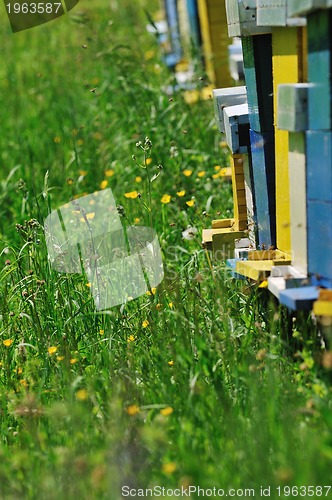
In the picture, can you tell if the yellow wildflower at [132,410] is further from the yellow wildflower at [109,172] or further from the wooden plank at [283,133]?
the yellow wildflower at [109,172]

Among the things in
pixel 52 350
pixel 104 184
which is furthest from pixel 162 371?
pixel 104 184

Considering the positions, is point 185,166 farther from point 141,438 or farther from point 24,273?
point 141,438

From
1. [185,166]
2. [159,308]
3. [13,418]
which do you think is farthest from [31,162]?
[13,418]

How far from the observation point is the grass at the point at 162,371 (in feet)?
7.74

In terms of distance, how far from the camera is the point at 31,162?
548 cm

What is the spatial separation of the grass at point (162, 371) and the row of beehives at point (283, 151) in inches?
7.4

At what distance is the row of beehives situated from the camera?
2.57 m

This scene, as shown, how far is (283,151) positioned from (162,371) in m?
0.91

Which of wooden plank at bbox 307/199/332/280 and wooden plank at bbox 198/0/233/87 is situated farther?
wooden plank at bbox 198/0/233/87

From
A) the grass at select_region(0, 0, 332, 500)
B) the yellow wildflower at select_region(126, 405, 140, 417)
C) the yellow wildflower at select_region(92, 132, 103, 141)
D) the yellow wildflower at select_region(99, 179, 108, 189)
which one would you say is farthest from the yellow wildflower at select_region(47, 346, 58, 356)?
the yellow wildflower at select_region(92, 132, 103, 141)

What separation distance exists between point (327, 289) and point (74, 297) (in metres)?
1.32

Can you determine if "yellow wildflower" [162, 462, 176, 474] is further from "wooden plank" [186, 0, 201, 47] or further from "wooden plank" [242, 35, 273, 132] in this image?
"wooden plank" [186, 0, 201, 47]

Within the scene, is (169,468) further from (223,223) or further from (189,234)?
(223,223)

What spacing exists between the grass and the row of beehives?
7.4 inches
